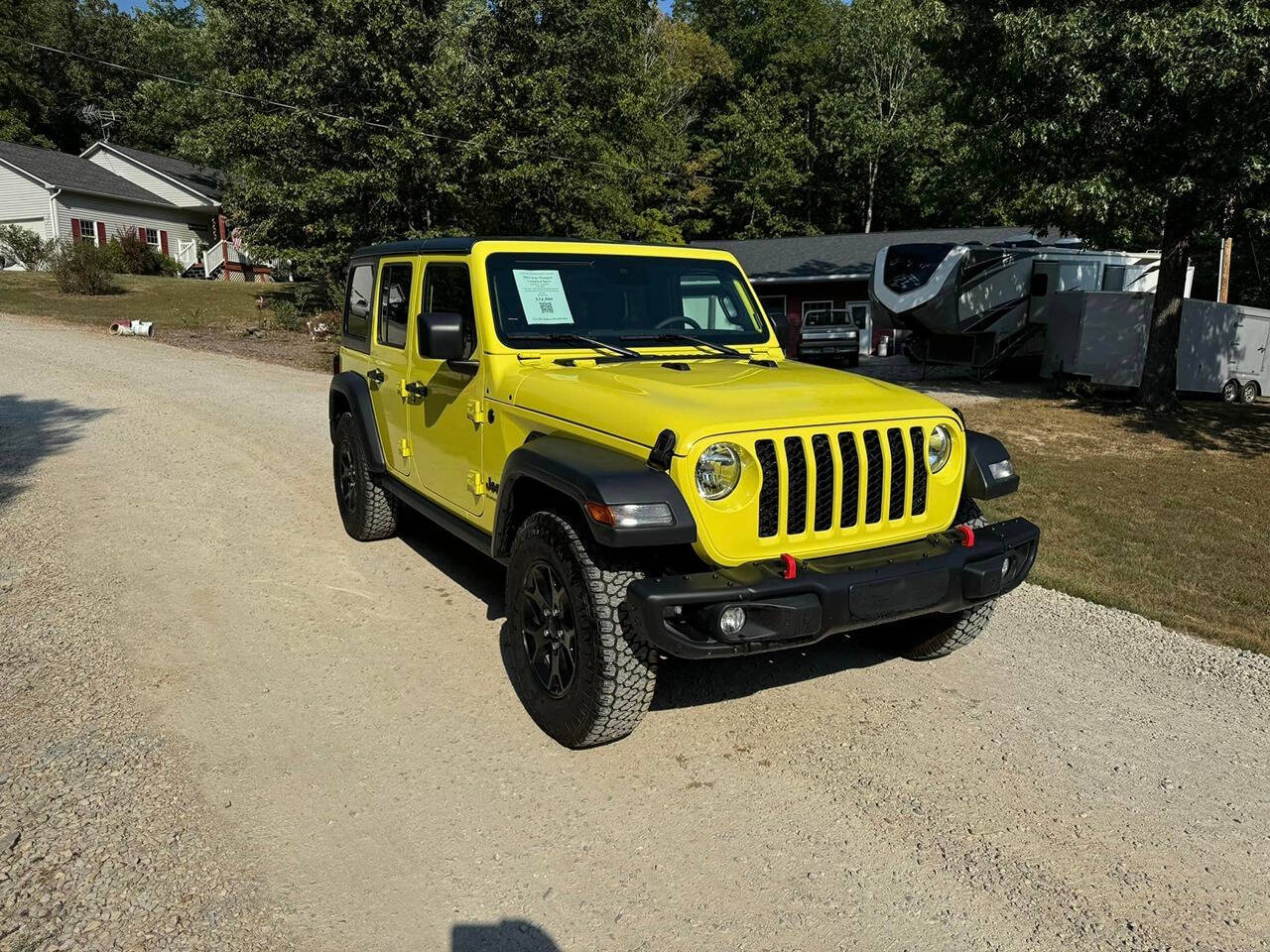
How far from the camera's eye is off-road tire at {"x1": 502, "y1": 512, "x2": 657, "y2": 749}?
3.38 m

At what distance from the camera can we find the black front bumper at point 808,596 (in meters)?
3.14

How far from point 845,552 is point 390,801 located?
195cm

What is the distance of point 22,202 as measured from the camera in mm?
35562

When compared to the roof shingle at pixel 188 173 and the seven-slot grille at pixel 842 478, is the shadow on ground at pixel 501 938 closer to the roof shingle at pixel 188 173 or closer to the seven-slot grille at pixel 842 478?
the seven-slot grille at pixel 842 478

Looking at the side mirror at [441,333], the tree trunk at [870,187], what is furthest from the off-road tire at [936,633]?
the tree trunk at [870,187]

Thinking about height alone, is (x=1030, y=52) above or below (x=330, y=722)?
above

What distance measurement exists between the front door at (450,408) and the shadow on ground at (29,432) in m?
4.28

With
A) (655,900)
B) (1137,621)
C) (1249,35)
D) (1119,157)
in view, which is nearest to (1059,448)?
(1119,157)

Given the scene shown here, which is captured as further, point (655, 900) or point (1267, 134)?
point (1267, 134)

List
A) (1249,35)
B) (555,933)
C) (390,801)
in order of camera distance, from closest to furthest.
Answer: (555,933)
(390,801)
(1249,35)

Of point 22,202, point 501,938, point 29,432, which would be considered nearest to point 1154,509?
point 501,938

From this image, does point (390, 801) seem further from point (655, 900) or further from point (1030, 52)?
point (1030, 52)

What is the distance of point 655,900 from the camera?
284cm

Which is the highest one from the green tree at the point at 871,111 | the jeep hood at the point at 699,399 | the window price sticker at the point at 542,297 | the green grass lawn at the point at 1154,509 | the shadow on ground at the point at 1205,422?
the green tree at the point at 871,111
